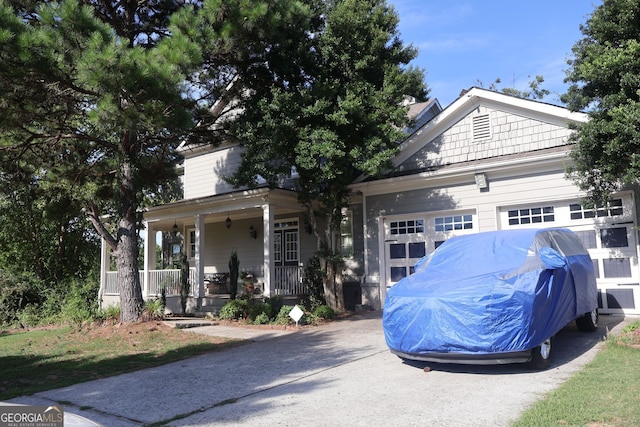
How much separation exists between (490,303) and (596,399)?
4.87ft

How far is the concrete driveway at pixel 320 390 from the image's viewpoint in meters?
5.22

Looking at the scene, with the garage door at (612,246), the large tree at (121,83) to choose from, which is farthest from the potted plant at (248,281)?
the garage door at (612,246)

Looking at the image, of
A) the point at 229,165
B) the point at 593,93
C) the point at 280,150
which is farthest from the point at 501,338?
the point at 229,165

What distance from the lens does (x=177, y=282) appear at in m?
16.8

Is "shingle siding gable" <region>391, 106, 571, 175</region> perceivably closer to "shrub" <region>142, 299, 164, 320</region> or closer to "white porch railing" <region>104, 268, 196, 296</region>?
"shrub" <region>142, 299, 164, 320</region>

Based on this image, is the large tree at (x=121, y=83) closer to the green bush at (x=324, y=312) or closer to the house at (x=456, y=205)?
the house at (x=456, y=205)

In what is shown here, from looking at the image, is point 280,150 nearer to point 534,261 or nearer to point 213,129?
point 213,129

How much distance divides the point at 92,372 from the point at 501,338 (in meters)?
Result: 6.42

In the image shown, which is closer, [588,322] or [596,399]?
[596,399]

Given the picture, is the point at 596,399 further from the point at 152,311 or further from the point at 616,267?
the point at 152,311

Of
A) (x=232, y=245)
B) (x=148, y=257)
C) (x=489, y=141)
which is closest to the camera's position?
(x=489, y=141)

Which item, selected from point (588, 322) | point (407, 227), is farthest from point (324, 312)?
point (588, 322)

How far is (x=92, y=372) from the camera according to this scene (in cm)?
823

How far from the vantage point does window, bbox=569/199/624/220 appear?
36.2 ft
